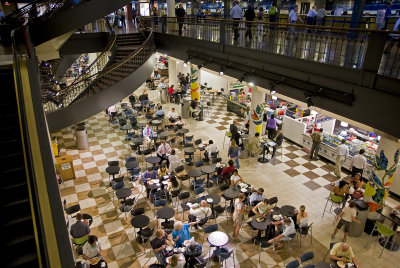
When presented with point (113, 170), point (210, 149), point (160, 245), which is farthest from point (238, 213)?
point (113, 170)

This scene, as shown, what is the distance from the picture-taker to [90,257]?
5711 mm

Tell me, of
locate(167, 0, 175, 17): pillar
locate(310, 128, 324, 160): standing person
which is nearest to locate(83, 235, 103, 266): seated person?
locate(310, 128, 324, 160): standing person

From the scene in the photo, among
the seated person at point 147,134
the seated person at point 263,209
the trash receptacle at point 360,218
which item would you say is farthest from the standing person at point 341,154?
the seated person at point 147,134

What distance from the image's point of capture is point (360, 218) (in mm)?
7129

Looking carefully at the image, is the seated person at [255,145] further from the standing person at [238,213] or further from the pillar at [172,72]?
the pillar at [172,72]

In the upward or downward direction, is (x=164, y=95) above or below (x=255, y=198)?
below

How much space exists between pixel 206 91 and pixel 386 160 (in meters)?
13.6

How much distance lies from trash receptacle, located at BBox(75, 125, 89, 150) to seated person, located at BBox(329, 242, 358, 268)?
9713 millimetres

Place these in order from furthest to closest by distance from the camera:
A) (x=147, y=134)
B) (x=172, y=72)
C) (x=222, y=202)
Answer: (x=172, y=72) < (x=147, y=134) < (x=222, y=202)

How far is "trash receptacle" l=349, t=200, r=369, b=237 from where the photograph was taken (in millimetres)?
7098

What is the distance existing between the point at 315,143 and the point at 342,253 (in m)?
5.50

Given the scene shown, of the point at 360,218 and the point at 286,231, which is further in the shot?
the point at 360,218

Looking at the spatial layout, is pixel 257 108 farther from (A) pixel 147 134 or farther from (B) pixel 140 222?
(B) pixel 140 222

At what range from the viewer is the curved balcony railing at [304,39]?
558cm
